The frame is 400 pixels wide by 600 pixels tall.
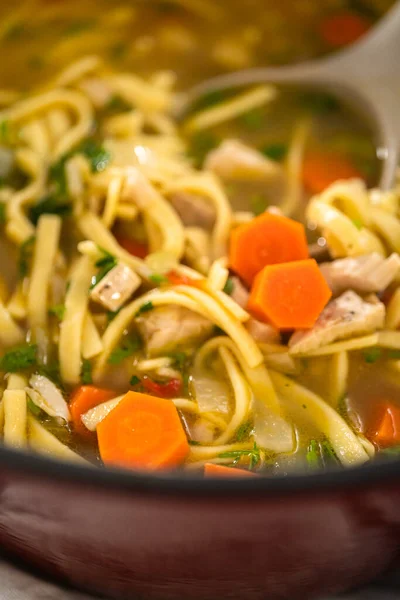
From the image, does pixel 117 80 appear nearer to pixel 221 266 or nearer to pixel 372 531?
pixel 221 266

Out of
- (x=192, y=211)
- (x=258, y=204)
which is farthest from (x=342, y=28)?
(x=192, y=211)

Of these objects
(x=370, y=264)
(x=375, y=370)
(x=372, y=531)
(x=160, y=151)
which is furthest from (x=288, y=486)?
(x=160, y=151)

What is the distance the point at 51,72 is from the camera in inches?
166

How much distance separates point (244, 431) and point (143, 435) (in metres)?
0.37

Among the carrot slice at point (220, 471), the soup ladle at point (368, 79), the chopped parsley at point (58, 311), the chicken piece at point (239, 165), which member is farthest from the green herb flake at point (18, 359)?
the soup ladle at point (368, 79)

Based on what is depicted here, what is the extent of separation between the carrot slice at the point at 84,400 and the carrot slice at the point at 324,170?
155 centimetres

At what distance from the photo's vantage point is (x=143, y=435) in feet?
7.79

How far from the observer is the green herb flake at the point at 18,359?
2701 mm

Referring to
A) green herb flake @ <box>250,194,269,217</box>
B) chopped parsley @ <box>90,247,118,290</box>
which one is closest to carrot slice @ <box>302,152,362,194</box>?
green herb flake @ <box>250,194,269,217</box>

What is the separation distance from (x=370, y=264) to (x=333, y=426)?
2.27 feet

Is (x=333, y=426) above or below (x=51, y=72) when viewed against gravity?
below

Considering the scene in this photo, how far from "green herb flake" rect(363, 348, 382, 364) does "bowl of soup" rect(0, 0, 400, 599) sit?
0.02 m

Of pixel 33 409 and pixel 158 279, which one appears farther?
pixel 158 279

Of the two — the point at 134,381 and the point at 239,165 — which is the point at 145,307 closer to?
the point at 134,381
